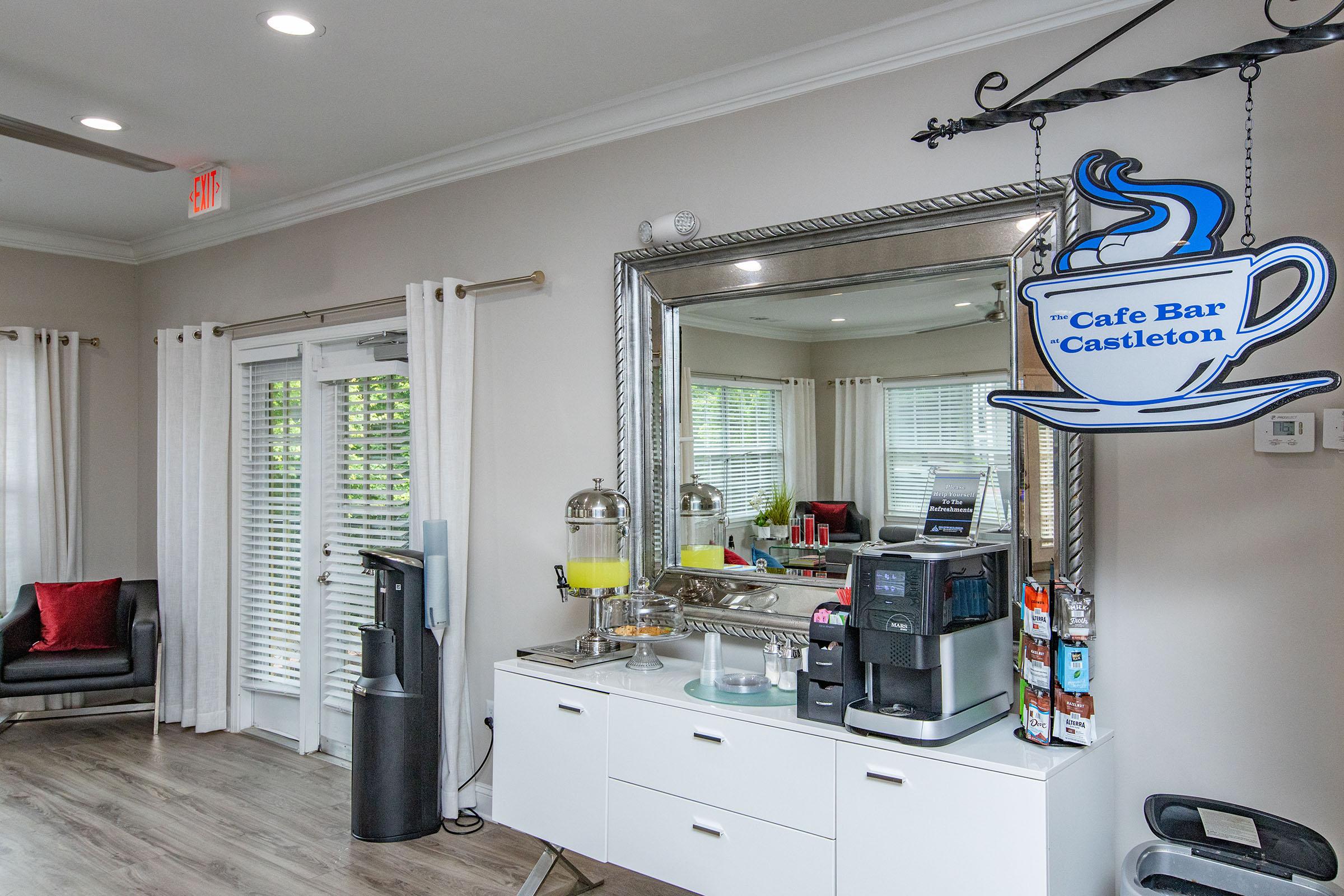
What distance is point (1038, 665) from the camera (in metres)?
2.11

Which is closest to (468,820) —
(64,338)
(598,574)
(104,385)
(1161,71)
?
(598,574)

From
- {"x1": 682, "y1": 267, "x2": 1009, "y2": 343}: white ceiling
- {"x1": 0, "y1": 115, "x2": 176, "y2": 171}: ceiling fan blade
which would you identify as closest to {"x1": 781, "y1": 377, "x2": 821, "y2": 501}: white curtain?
{"x1": 682, "y1": 267, "x2": 1009, "y2": 343}: white ceiling

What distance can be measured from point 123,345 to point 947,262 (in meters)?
5.11

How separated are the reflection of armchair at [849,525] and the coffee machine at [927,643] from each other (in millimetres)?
418

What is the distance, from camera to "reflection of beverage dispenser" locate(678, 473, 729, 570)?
3.08m

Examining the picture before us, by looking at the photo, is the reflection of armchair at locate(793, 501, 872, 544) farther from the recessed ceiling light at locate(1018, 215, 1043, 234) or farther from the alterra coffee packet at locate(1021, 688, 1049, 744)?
the recessed ceiling light at locate(1018, 215, 1043, 234)

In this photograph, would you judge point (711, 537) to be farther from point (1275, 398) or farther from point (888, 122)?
point (1275, 398)

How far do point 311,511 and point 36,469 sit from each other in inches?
74.9

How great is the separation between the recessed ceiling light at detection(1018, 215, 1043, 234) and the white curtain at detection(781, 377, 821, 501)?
28.8 inches

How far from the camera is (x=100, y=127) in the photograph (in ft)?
11.8

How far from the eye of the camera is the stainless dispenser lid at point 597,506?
308 centimetres

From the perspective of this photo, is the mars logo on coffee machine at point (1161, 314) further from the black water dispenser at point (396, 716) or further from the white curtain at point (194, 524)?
the white curtain at point (194, 524)

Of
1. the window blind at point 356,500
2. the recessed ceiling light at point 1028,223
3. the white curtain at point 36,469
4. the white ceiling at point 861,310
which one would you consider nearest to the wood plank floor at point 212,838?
the window blind at point 356,500

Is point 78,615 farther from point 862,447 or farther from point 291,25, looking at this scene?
point 862,447
